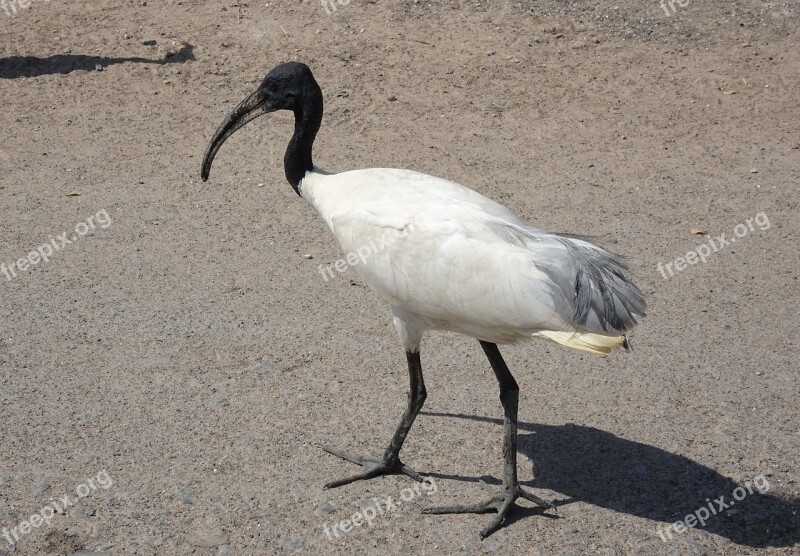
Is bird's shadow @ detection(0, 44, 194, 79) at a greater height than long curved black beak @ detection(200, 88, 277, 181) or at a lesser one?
lesser

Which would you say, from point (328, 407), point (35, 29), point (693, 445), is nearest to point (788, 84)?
point (693, 445)

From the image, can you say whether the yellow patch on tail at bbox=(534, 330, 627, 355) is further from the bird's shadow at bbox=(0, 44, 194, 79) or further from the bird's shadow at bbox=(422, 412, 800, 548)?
the bird's shadow at bbox=(0, 44, 194, 79)

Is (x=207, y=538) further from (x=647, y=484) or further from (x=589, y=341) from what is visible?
(x=647, y=484)

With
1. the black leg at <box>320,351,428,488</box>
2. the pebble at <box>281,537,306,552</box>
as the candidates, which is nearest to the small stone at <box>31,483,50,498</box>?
the pebble at <box>281,537,306,552</box>

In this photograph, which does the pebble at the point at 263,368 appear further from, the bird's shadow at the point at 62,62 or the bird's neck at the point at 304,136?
the bird's shadow at the point at 62,62

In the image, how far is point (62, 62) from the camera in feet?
36.6

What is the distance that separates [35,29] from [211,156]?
7164 mm

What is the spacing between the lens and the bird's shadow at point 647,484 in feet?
16.9

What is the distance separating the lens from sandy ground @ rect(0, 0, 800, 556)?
5.24 m

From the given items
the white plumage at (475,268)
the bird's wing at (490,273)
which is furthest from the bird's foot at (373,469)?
the bird's wing at (490,273)

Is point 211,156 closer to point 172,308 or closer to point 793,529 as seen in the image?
point 172,308

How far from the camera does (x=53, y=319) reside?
6.89 metres

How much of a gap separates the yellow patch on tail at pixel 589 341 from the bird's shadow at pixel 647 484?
1.08m

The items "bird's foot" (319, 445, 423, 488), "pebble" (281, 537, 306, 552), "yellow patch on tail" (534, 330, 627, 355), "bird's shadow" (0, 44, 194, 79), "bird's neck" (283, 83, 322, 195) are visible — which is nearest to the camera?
"yellow patch on tail" (534, 330, 627, 355)
